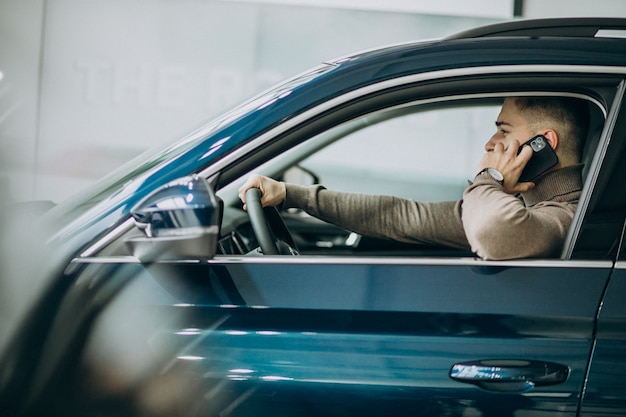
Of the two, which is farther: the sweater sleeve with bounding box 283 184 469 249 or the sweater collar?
the sweater sleeve with bounding box 283 184 469 249

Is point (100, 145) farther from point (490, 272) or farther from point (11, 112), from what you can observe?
point (490, 272)

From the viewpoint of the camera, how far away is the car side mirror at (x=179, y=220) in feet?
4.38

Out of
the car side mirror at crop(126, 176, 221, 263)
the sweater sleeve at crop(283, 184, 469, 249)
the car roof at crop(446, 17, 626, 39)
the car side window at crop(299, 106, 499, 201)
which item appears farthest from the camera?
the car side window at crop(299, 106, 499, 201)

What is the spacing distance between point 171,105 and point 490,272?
5027 mm

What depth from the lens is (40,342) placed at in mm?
1414

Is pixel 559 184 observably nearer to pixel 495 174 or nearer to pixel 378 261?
pixel 495 174

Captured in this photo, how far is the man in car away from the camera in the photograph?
153 cm

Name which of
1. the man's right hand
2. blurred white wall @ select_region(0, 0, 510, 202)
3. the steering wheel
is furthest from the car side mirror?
blurred white wall @ select_region(0, 0, 510, 202)

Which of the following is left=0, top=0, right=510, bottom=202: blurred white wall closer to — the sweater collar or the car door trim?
the sweater collar

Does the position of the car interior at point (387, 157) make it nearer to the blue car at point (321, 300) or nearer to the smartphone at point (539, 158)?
the blue car at point (321, 300)

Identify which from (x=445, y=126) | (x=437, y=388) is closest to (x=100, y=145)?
(x=445, y=126)

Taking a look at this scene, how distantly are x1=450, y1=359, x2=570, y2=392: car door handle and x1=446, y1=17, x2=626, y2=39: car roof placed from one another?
29.8 inches

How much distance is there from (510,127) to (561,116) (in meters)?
0.12

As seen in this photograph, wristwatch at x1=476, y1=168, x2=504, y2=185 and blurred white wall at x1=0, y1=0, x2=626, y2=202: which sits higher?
blurred white wall at x1=0, y1=0, x2=626, y2=202
